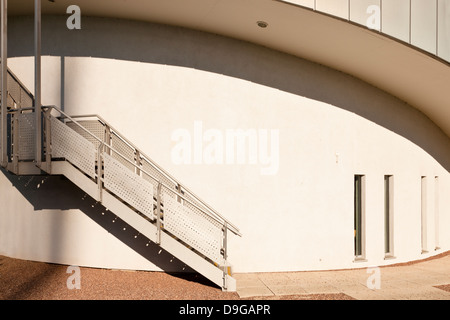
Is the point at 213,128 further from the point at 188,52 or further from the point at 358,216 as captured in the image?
the point at 358,216

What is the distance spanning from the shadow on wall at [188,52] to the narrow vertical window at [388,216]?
2425 millimetres

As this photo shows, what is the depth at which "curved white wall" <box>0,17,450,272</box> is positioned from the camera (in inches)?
340

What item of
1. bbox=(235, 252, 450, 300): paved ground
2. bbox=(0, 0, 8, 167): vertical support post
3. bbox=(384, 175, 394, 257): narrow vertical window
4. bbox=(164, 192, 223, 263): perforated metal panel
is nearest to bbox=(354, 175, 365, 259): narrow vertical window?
bbox=(235, 252, 450, 300): paved ground

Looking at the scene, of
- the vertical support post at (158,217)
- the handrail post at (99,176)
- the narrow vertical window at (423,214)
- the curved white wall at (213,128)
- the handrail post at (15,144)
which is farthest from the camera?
the narrow vertical window at (423,214)

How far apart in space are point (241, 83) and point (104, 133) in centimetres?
396

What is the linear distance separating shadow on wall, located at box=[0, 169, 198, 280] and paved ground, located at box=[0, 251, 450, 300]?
1.27 ft

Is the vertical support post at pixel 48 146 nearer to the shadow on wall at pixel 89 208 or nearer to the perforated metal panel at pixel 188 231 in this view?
the shadow on wall at pixel 89 208

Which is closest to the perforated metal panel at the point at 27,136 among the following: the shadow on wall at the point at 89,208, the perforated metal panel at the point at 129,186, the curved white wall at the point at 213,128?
the shadow on wall at the point at 89,208

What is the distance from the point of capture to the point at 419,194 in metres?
10.4

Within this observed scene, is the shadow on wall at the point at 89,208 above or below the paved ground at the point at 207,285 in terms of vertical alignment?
above

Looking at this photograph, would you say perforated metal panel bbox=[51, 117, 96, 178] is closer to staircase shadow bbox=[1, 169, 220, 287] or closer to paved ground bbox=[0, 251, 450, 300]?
staircase shadow bbox=[1, 169, 220, 287]

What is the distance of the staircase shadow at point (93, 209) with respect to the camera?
27.7 ft

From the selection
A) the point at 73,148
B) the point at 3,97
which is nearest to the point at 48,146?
the point at 73,148

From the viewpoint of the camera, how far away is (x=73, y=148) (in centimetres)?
707
